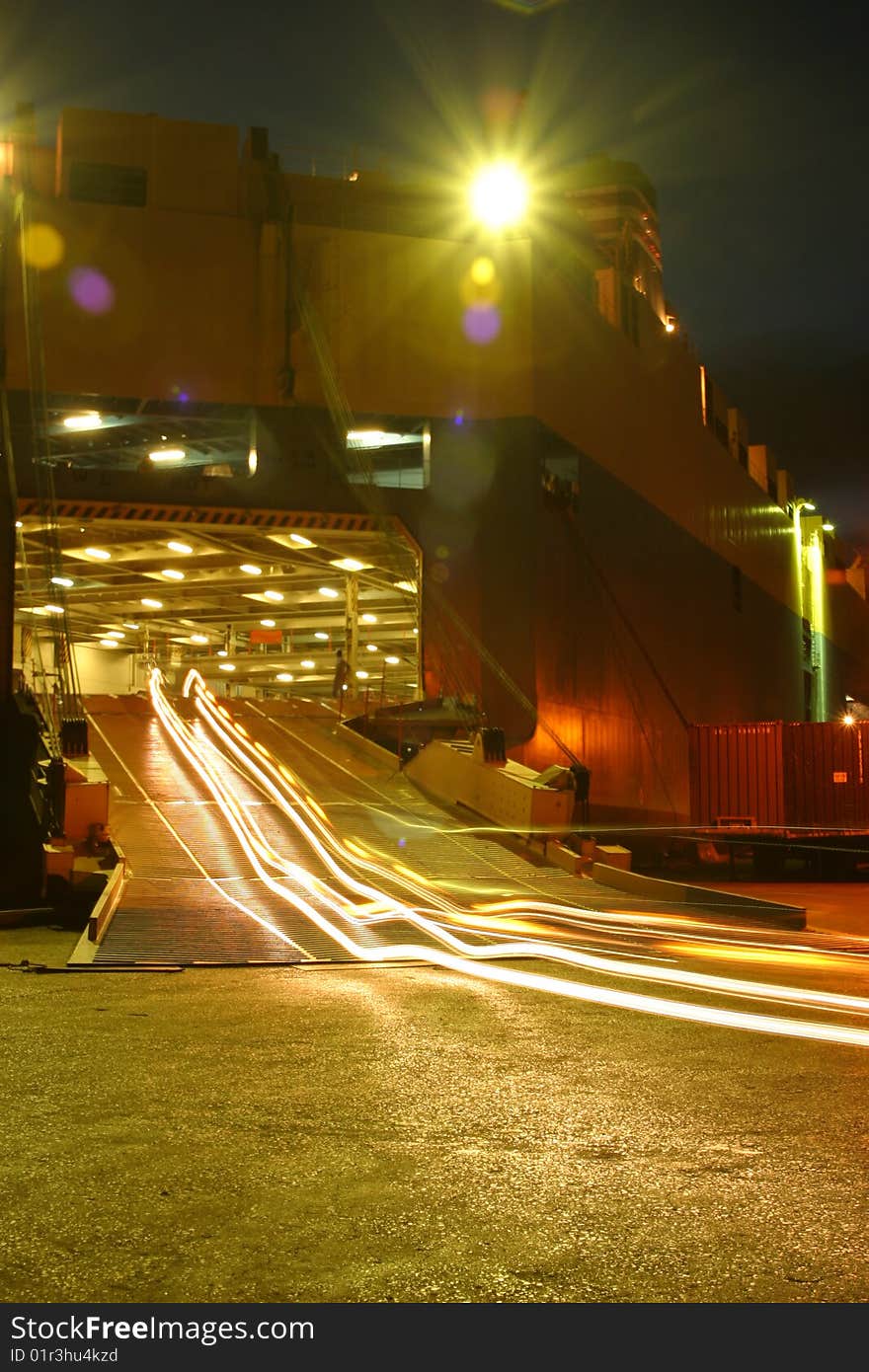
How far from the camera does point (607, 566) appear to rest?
3155 centimetres

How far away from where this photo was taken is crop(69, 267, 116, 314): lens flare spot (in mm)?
26375

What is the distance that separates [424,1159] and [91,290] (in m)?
25.5

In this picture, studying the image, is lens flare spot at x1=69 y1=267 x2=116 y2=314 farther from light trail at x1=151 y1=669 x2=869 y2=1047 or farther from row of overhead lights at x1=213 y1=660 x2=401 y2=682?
row of overhead lights at x1=213 y1=660 x2=401 y2=682

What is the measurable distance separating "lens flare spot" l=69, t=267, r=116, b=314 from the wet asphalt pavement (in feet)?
71.7

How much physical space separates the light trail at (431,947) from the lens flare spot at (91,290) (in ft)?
36.5

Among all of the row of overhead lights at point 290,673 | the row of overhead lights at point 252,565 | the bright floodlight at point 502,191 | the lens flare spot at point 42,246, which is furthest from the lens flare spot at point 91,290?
the row of overhead lights at point 290,673

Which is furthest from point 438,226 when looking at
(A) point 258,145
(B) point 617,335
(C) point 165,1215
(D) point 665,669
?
(C) point 165,1215

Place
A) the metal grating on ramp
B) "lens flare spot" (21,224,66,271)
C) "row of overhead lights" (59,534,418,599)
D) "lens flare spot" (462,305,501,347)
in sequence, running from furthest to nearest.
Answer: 1. "row of overhead lights" (59,534,418,599)
2. "lens flare spot" (462,305,501,347)
3. "lens flare spot" (21,224,66,271)
4. the metal grating on ramp

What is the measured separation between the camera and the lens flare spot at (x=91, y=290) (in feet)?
86.5

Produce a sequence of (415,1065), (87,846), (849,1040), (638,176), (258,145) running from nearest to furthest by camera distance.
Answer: (415,1065)
(849,1040)
(87,846)
(258,145)
(638,176)

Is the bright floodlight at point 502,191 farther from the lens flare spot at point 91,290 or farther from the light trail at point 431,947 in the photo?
the light trail at point 431,947

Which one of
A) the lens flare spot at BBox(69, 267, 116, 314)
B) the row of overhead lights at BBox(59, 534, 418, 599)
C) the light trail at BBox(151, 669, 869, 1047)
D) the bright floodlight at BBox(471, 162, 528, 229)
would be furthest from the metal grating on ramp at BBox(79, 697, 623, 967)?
the bright floodlight at BBox(471, 162, 528, 229)
